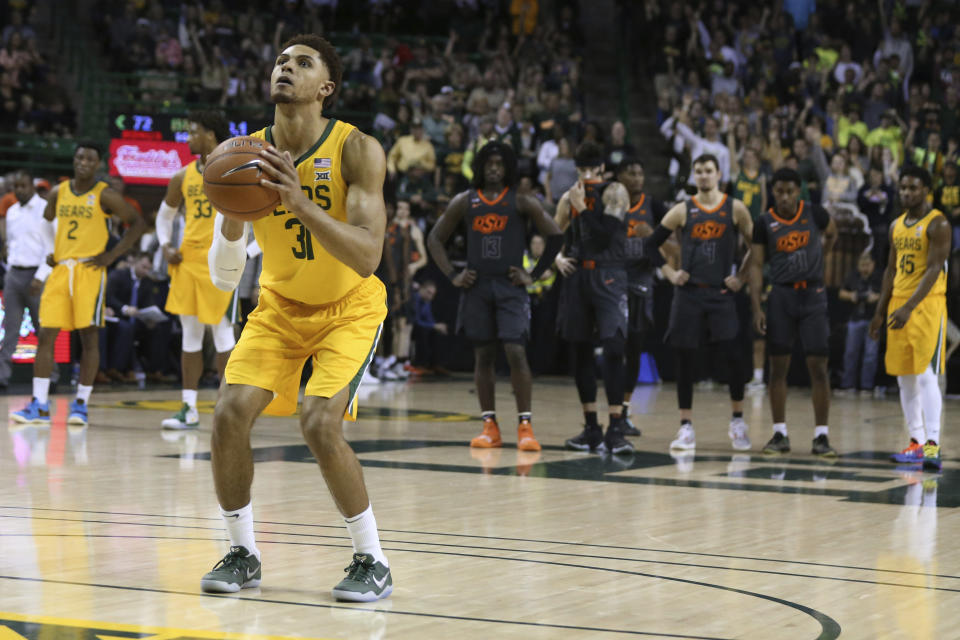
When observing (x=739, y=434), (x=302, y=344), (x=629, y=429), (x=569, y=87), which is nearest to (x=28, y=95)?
(x=569, y=87)

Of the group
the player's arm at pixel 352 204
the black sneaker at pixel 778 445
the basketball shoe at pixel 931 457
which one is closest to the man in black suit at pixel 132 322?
the black sneaker at pixel 778 445

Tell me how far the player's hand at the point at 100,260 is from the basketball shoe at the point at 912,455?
588 cm

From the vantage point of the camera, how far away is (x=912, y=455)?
9.05m

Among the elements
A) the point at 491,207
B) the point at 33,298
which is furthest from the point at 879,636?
the point at 33,298

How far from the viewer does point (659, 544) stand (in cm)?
574

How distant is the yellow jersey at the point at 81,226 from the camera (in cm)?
1020

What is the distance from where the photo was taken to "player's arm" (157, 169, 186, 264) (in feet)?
33.1

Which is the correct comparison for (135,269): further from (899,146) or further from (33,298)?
(899,146)

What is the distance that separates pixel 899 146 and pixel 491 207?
1056 centimetres

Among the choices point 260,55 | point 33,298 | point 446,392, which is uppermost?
point 260,55

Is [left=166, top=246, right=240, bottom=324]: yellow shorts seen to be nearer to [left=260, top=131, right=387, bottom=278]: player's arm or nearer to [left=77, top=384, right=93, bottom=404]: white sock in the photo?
[left=77, top=384, right=93, bottom=404]: white sock

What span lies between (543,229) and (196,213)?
2.74 meters

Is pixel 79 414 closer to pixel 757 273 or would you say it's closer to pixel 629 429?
pixel 629 429

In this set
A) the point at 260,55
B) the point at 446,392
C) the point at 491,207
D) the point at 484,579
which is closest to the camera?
the point at 484,579
